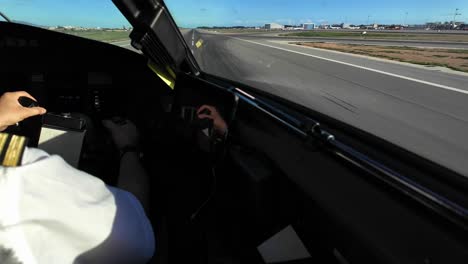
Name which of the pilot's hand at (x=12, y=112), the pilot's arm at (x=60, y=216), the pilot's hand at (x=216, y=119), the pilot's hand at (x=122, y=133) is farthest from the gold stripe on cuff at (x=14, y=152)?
the pilot's hand at (x=122, y=133)


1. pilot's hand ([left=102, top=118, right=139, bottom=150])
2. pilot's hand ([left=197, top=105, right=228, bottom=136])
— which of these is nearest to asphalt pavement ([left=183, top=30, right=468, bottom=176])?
pilot's hand ([left=197, top=105, right=228, bottom=136])

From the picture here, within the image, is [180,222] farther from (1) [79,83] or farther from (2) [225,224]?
(1) [79,83]

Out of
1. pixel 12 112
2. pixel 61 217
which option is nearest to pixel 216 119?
pixel 12 112

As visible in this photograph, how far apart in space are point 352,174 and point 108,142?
2065 millimetres

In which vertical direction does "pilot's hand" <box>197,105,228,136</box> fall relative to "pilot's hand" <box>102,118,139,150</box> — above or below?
above

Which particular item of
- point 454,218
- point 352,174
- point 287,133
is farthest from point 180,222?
point 454,218

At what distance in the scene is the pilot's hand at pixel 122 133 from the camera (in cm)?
215

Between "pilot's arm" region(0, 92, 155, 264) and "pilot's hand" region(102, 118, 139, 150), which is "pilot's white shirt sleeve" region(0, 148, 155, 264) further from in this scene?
"pilot's hand" region(102, 118, 139, 150)

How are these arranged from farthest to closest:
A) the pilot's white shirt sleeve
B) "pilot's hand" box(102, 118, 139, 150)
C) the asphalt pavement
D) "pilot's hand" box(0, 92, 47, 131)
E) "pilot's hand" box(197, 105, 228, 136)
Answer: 1. "pilot's hand" box(102, 118, 139, 150)
2. "pilot's hand" box(197, 105, 228, 136)
3. the asphalt pavement
4. "pilot's hand" box(0, 92, 47, 131)
5. the pilot's white shirt sleeve

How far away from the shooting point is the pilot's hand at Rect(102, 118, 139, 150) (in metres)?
2.15

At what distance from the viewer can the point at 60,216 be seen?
634mm

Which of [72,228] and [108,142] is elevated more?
[72,228]

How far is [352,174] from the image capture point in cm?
94

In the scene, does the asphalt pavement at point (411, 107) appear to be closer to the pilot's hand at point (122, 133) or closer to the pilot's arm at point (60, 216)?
the pilot's hand at point (122, 133)
